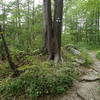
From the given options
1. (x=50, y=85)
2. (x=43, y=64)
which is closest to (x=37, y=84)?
(x=50, y=85)

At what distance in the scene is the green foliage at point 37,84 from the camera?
7.60 ft

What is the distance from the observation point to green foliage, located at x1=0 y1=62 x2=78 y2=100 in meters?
2.32

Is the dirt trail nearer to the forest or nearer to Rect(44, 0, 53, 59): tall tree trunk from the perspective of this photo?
the forest

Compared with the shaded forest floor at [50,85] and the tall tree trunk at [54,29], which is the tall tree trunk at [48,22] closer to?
the tall tree trunk at [54,29]

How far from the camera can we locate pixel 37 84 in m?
2.39

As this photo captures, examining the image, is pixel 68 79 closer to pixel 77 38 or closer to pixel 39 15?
pixel 39 15

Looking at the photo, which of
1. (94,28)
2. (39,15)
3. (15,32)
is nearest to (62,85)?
(15,32)

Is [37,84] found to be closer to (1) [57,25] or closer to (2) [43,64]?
(2) [43,64]

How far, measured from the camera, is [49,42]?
12.3 feet

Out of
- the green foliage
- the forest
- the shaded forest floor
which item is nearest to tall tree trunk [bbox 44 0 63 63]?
the forest

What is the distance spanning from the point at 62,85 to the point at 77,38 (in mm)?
10593

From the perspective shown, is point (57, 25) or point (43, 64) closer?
point (43, 64)

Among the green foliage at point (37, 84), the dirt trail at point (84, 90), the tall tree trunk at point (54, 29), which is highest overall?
the tall tree trunk at point (54, 29)

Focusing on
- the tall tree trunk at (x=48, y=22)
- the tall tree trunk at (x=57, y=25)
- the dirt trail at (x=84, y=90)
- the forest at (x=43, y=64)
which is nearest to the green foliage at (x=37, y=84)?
the forest at (x=43, y=64)
